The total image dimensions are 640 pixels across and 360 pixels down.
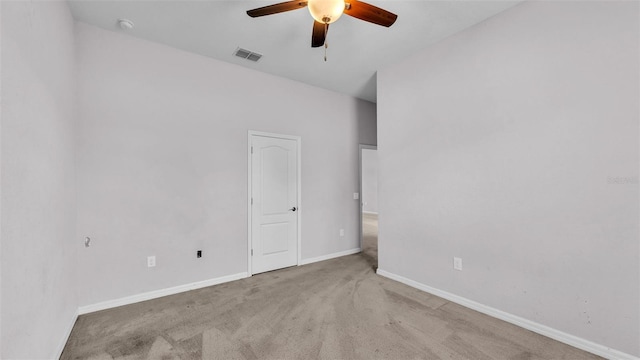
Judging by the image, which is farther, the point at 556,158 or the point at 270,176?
the point at 270,176

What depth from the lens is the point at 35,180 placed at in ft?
5.25

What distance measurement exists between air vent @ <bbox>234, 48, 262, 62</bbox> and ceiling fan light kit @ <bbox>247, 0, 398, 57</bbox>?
1.37m

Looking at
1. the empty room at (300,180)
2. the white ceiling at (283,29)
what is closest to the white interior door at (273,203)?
the empty room at (300,180)

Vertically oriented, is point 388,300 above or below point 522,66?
below

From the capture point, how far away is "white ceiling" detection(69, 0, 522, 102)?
2453mm

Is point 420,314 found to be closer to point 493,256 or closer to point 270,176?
point 493,256

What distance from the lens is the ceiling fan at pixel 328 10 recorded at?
5.59 feet

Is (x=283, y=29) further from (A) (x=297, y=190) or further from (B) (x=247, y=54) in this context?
(A) (x=297, y=190)

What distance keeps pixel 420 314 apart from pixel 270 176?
8.49ft

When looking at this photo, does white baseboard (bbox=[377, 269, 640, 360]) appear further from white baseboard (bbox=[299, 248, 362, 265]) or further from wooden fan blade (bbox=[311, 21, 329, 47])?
wooden fan blade (bbox=[311, 21, 329, 47])

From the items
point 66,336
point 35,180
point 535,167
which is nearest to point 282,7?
point 35,180

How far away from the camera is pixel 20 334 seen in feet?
4.46

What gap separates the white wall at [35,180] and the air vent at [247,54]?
157 cm

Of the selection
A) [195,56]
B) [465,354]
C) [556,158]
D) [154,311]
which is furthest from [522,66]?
[154,311]
